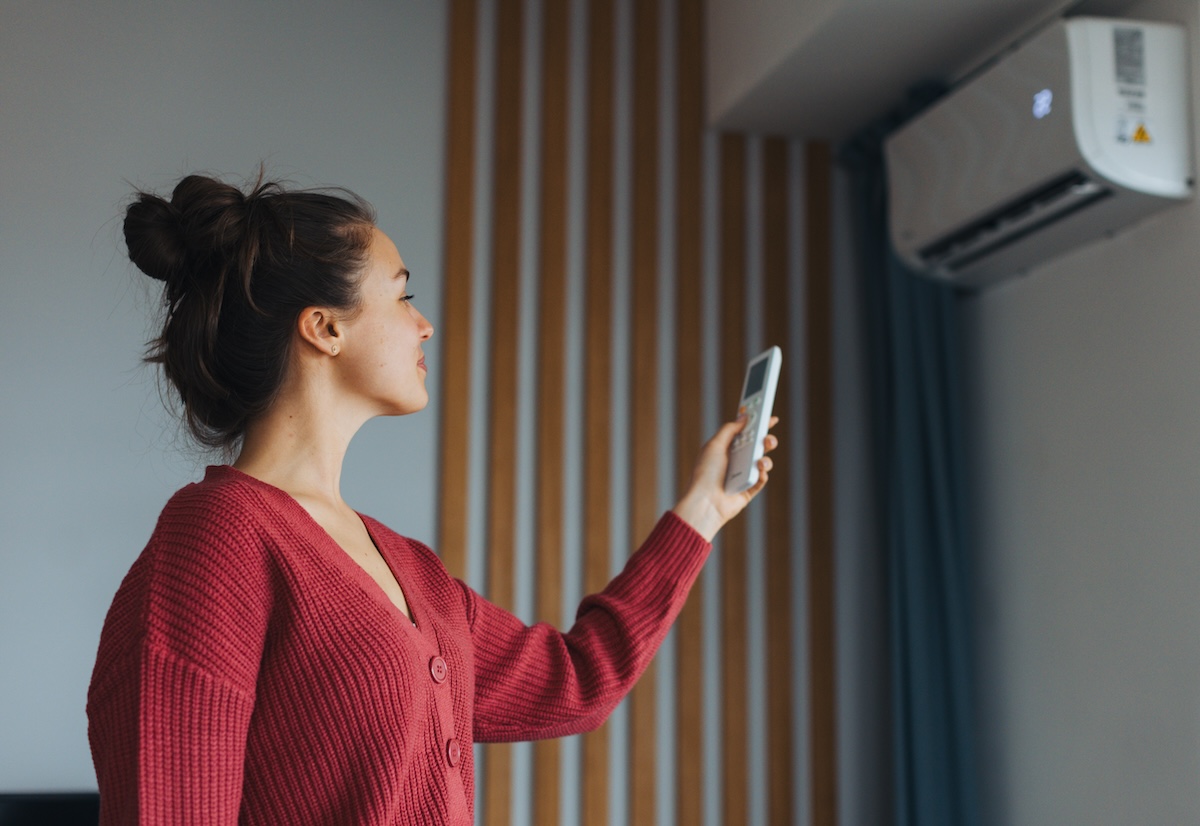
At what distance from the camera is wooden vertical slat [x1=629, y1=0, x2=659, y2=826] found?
2529mm

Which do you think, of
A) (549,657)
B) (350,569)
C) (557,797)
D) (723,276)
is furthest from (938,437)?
(350,569)

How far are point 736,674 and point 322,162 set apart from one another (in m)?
1.49

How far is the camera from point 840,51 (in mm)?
2475

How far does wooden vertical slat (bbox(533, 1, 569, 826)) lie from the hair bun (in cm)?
145

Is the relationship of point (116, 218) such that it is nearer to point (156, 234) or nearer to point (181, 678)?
point (156, 234)

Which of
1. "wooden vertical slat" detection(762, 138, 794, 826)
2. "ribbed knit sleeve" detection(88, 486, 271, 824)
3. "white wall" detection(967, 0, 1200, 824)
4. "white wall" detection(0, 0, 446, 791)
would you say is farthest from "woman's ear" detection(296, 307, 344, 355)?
"wooden vertical slat" detection(762, 138, 794, 826)

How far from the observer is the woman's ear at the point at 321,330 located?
1.20m

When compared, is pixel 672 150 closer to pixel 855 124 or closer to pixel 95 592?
pixel 855 124

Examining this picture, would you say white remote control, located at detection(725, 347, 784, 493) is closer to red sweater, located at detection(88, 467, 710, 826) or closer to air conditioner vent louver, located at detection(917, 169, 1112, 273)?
red sweater, located at detection(88, 467, 710, 826)

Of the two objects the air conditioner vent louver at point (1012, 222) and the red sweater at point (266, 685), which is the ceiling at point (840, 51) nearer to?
the air conditioner vent louver at point (1012, 222)

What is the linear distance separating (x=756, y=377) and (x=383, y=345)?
56 centimetres

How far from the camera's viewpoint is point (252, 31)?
8.29 ft

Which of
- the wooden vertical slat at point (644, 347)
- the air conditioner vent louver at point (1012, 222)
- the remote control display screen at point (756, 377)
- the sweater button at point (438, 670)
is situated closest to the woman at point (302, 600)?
the sweater button at point (438, 670)

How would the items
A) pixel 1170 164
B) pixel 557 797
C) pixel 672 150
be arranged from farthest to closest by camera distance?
pixel 672 150 < pixel 557 797 < pixel 1170 164
